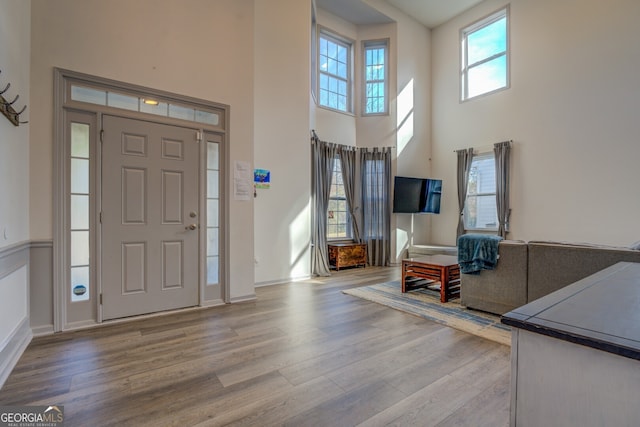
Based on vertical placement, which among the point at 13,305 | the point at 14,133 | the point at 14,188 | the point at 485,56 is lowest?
the point at 13,305

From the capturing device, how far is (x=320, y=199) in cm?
566

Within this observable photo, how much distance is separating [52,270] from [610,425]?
145 inches

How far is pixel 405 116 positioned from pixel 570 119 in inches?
112

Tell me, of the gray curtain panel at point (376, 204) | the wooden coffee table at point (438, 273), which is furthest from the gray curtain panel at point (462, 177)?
the wooden coffee table at point (438, 273)

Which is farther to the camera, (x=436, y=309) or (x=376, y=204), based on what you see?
(x=376, y=204)

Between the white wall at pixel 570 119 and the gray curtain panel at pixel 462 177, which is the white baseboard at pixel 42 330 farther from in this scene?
the white wall at pixel 570 119

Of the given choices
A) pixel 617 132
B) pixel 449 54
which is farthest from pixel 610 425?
pixel 449 54

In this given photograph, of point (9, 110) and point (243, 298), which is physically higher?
point (9, 110)

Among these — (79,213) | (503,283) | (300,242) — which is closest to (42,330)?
(79,213)

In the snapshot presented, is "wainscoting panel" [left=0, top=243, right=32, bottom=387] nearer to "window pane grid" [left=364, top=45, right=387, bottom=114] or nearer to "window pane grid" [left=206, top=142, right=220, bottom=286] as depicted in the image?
"window pane grid" [left=206, top=142, right=220, bottom=286]

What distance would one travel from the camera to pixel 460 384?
6.45ft

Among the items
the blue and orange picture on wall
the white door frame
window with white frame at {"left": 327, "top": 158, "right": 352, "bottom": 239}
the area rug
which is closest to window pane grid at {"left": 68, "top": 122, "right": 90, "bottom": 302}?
the white door frame

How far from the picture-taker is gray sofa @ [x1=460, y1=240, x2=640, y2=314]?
2.62 meters

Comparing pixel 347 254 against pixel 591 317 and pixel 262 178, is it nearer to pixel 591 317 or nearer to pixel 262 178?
pixel 262 178
